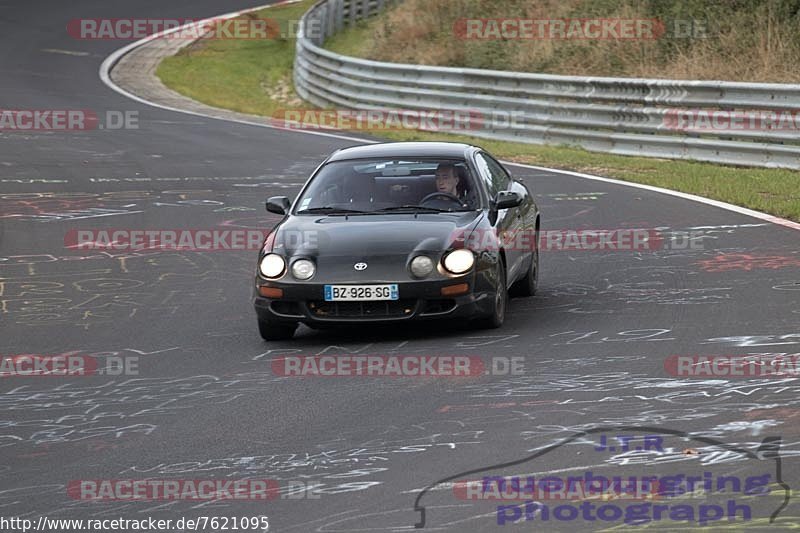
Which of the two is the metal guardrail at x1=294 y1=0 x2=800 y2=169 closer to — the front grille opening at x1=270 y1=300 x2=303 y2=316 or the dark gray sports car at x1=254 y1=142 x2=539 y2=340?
the dark gray sports car at x1=254 y1=142 x2=539 y2=340

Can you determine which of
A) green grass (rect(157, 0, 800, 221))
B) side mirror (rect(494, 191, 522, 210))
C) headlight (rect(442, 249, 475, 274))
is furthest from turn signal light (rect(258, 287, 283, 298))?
green grass (rect(157, 0, 800, 221))

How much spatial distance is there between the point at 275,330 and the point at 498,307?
5.22 feet

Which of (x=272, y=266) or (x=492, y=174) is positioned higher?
(x=492, y=174)

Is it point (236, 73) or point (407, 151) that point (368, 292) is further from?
point (236, 73)

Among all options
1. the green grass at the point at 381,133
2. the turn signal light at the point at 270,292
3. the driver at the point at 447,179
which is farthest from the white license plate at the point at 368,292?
the green grass at the point at 381,133

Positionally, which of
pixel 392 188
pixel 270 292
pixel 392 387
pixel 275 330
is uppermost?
pixel 392 188

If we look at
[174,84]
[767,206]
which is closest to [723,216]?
[767,206]

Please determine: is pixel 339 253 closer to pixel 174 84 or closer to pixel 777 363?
Answer: pixel 777 363

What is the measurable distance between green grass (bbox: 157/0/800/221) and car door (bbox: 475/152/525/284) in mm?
4549

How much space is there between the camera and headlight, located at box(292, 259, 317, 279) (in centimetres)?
1012

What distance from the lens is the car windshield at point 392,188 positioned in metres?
11.0

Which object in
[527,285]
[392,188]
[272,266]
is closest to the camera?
[272,266]

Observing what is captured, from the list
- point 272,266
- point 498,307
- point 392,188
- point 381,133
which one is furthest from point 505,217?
point 381,133

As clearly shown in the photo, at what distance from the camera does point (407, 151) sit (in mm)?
11531
